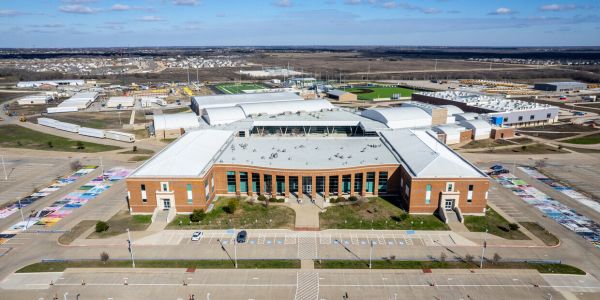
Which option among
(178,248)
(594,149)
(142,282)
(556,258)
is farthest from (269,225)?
(594,149)

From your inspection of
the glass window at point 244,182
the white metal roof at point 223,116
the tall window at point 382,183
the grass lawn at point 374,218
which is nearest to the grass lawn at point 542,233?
the grass lawn at point 374,218

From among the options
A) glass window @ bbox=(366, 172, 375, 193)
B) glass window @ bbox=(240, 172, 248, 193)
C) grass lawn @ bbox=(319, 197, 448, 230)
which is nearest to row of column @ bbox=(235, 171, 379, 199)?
glass window @ bbox=(366, 172, 375, 193)

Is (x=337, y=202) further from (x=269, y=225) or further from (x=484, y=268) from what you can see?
(x=484, y=268)

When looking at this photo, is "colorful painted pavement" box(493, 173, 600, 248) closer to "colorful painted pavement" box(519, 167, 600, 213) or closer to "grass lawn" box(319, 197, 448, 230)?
"colorful painted pavement" box(519, 167, 600, 213)

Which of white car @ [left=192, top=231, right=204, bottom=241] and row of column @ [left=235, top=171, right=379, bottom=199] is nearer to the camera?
white car @ [left=192, top=231, right=204, bottom=241]

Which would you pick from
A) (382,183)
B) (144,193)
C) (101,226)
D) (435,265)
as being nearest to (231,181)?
(144,193)

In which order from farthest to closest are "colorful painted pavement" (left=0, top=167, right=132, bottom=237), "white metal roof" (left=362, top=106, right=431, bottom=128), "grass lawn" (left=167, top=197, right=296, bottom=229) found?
"white metal roof" (left=362, top=106, right=431, bottom=128), "colorful painted pavement" (left=0, top=167, right=132, bottom=237), "grass lawn" (left=167, top=197, right=296, bottom=229)

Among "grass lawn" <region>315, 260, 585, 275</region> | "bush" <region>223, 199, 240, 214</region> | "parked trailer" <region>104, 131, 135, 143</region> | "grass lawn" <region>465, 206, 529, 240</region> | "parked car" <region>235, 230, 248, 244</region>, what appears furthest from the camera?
"parked trailer" <region>104, 131, 135, 143</region>
